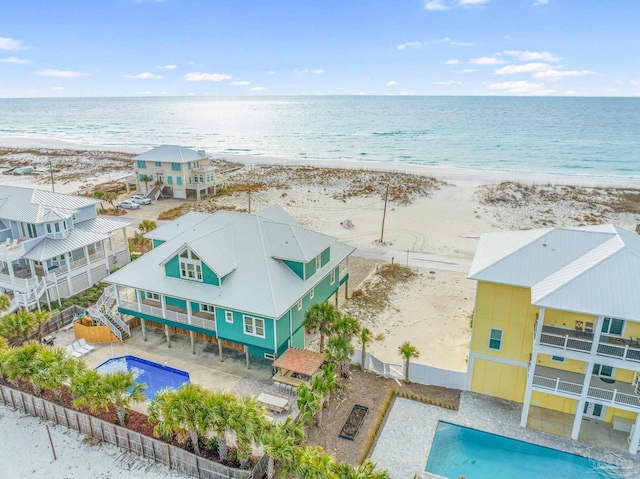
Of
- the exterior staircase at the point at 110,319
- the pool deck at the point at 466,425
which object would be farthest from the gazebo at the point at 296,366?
the exterior staircase at the point at 110,319

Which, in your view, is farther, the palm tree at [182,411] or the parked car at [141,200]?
the parked car at [141,200]

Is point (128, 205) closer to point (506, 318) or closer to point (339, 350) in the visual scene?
point (339, 350)

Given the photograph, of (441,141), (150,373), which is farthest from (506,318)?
(441,141)

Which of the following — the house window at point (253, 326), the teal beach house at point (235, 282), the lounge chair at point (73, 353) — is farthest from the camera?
the lounge chair at point (73, 353)

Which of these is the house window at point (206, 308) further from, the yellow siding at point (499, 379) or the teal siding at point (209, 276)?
the yellow siding at point (499, 379)

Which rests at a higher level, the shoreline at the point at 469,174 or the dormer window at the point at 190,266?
the dormer window at the point at 190,266

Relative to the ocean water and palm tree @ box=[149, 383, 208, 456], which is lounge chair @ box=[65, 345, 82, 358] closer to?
palm tree @ box=[149, 383, 208, 456]

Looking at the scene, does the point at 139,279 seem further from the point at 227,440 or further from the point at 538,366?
the point at 538,366
